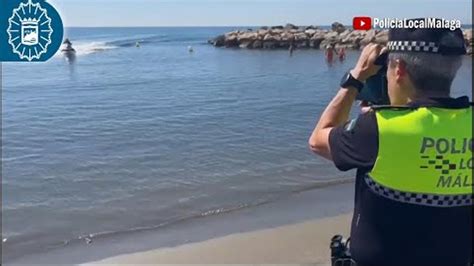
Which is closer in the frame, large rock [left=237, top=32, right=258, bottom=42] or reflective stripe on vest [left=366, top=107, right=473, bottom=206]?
reflective stripe on vest [left=366, top=107, right=473, bottom=206]

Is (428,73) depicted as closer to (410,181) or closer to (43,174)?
(410,181)

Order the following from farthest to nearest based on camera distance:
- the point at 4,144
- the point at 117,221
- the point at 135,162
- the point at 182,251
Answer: the point at 4,144 < the point at 135,162 < the point at 117,221 < the point at 182,251

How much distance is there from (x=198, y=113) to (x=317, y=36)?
43775 millimetres

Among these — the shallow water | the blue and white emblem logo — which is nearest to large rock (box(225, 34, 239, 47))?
the shallow water

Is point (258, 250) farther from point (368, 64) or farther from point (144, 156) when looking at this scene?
point (144, 156)

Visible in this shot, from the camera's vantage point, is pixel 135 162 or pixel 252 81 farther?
pixel 252 81

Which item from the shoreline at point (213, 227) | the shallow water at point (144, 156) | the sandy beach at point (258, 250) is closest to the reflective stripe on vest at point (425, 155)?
the sandy beach at point (258, 250)

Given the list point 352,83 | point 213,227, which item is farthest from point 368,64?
point 213,227

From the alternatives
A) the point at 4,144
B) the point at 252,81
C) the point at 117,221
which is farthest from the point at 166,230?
the point at 252,81

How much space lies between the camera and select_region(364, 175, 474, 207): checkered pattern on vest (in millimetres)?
2303

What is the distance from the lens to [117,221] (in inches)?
332

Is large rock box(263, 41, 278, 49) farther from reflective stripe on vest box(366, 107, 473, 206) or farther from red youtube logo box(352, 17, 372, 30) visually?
reflective stripe on vest box(366, 107, 473, 206)

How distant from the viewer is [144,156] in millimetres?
12375

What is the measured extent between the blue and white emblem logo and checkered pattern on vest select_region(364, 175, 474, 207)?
19.0 ft
